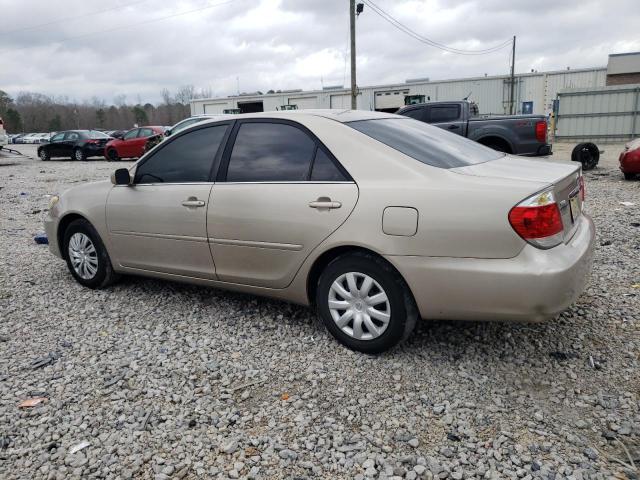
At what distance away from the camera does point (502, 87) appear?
118 ft

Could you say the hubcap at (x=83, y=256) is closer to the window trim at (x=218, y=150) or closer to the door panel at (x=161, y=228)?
the door panel at (x=161, y=228)

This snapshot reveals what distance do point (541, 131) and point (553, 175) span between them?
849 cm

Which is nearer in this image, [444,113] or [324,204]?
[324,204]

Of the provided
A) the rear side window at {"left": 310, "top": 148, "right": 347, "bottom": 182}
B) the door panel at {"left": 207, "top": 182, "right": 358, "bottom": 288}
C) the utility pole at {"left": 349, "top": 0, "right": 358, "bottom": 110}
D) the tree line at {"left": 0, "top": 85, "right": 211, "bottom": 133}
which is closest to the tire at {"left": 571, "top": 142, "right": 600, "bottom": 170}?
the rear side window at {"left": 310, "top": 148, "right": 347, "bottom": 182}

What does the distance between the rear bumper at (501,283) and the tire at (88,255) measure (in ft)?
9.65

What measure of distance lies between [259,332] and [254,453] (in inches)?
54.7

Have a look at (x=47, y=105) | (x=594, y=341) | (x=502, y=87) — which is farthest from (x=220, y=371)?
(x=47, y=105)

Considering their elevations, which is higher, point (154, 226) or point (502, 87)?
point (502, 87)

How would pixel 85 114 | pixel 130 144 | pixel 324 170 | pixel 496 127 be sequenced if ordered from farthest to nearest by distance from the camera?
pixel 85 114 → pixel 130 144 → pixel 496 127 → pixel 324 170

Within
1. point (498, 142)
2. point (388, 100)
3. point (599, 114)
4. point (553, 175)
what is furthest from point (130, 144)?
point (553, 175)

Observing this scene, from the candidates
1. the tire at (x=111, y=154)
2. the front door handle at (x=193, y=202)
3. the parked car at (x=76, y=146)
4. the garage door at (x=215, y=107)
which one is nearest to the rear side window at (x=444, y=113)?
the front door handle at (x=193, y=202)

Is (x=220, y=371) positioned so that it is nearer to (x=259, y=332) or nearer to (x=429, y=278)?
(x=259, y=332)

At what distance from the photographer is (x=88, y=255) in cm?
486

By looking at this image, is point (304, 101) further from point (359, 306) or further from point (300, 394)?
point (300, 394)
